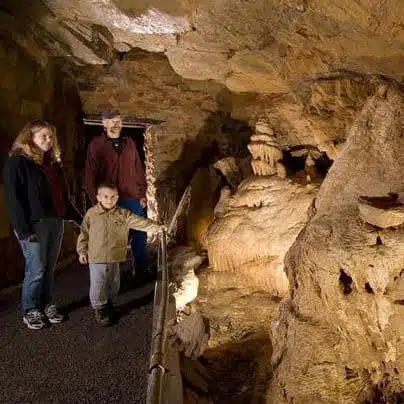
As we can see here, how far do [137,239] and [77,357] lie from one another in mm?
1781

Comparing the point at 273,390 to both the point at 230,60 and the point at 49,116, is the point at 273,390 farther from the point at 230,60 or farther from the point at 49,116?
the point at 49,116

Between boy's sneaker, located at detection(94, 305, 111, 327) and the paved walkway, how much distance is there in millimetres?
54

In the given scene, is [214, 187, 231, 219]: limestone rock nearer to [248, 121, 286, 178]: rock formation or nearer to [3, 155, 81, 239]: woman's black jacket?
[248, 121, 286, 178]: rock formation

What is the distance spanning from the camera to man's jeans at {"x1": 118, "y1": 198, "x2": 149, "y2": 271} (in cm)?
490

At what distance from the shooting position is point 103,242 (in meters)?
3.90

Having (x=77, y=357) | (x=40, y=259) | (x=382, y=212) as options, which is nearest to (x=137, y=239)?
(x=40, y=259)

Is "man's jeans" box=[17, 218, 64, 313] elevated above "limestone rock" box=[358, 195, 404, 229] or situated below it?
below

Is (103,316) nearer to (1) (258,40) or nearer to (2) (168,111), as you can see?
(1) (258,40)

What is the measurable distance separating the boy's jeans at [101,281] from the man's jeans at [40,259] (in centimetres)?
39

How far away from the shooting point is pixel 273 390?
4.48 meters

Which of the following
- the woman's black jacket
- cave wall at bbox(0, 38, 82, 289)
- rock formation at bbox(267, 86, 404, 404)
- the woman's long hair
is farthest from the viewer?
cave wall at bbox(0, 38, 82, 289)

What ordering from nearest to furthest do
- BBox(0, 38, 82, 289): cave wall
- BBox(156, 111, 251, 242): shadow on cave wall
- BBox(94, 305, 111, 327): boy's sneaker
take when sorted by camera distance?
BBox(94, 305, 111, 327): boy's sneaker, BBox(0, 38, 82, 289): cave wall, BBox(156, 111, 251, 242): shadow on cave wall

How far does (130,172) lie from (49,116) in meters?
2.83

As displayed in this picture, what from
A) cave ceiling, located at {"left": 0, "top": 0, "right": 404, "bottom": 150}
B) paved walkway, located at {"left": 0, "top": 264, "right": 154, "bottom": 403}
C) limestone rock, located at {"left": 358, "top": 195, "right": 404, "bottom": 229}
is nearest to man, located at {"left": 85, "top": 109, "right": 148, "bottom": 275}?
paved walkway, located at {"left": 0, "top": 264, "right": 154, "bottom": 403}
